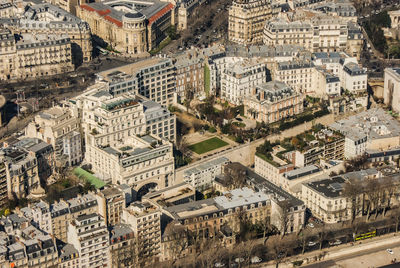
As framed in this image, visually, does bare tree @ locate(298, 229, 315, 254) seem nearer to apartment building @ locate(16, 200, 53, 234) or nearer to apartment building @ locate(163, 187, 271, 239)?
apartment building @ locate(163, 187, 271, 239)

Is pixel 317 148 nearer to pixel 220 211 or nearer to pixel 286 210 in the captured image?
pixel 286 210

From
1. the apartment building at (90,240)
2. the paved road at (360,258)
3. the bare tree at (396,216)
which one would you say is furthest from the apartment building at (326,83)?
the apartment building at (90,240)

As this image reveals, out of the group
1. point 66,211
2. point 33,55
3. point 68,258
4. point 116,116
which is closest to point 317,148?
point 116,116

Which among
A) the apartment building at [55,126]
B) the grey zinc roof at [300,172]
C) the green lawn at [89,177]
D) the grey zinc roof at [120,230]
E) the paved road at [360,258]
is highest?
the apartment building at [55,126]

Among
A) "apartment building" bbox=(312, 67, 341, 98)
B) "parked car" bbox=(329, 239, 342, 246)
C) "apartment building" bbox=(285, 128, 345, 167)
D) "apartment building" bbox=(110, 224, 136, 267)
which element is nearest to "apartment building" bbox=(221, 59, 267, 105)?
"apartment building" bbox=(312, 67, 341, 98)

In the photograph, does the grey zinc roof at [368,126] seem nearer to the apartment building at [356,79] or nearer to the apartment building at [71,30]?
the apartment building at [356,79]

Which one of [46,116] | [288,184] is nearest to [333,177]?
[288,184]
